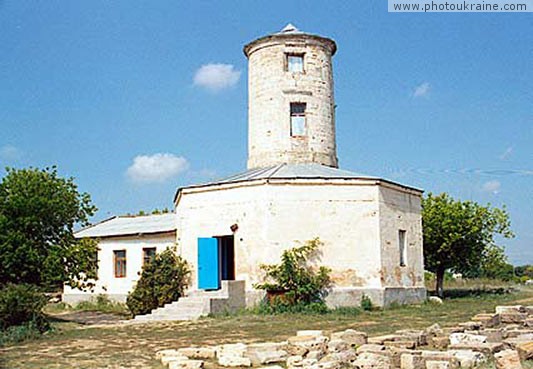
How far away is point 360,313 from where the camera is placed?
20.0 m

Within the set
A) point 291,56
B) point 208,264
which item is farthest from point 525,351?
point 291,56

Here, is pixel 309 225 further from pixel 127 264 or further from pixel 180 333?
pixel 127 264

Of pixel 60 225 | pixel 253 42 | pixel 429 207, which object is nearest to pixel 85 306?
pixel 60 225

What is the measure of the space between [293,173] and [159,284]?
5886 mm

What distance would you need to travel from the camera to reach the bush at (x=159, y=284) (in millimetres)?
21578

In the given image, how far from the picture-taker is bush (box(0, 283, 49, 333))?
15.8m

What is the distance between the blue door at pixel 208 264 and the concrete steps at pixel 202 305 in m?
0.84

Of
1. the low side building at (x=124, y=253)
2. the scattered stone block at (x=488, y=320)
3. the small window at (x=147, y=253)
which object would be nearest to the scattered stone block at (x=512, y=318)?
the scattered stone block at (x=488, y=320)

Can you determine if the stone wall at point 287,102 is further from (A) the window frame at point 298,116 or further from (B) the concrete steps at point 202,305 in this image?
(B) the concrete steps at point 202,305

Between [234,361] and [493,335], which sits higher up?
[493,335]

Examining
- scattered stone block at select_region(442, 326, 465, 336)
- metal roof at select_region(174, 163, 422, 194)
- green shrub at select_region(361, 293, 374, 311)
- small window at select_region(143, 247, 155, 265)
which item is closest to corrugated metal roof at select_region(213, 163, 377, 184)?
metal roof at select_region(174, 163, 422, 194)

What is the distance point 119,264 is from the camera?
2884 cm

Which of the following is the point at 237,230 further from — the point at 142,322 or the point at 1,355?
the point at 1,355

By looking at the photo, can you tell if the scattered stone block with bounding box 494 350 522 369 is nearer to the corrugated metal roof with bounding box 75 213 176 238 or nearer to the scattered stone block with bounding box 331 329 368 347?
the scattered stone block with bounding box 331 329 368 347
